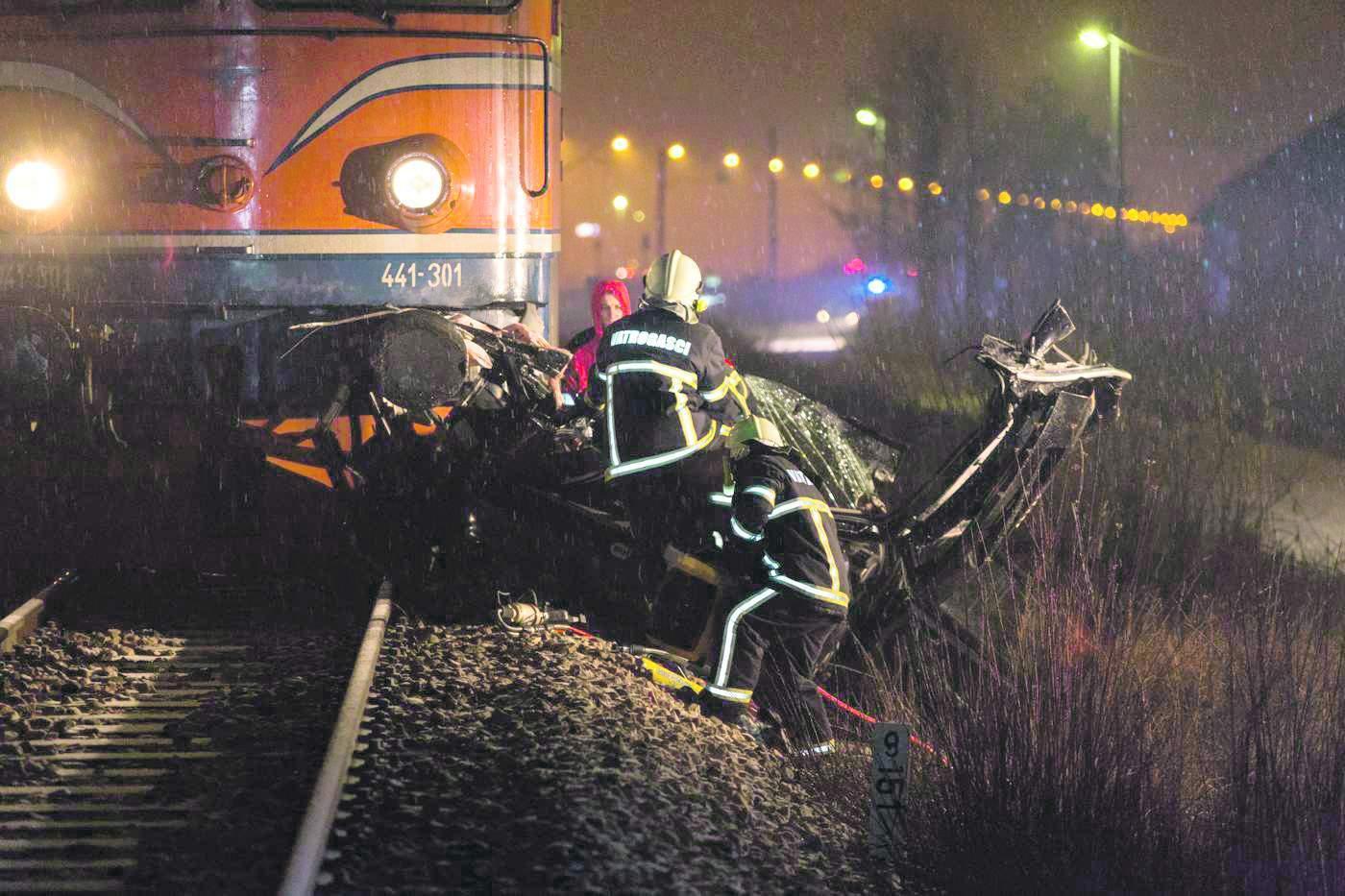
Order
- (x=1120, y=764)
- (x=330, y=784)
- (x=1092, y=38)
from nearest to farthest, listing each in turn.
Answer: (x=330, y=784), (x=1120, y=764), (x=1092, y=38)

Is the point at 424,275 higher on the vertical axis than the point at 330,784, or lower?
higher

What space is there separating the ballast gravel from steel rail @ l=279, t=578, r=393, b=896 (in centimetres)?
8

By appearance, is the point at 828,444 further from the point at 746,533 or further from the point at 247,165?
the point at 247,165

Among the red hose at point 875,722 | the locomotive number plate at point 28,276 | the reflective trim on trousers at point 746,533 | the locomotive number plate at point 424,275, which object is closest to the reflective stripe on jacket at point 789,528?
the reflective trim on trousers at point 746,533

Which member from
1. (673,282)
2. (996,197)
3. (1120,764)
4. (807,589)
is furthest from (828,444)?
(996,197)

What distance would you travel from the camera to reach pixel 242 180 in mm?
7324

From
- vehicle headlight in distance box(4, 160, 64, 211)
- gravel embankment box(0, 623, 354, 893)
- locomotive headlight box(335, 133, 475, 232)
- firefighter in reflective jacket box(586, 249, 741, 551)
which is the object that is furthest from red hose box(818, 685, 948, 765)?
vehicle headlight in distance box(4, 160, 64, 211)

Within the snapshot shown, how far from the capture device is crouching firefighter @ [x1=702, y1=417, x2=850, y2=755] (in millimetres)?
5539

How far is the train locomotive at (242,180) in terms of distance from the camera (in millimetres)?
7281

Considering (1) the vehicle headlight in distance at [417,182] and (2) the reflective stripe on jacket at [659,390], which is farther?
(1) the vehicle headlight in distance at [417,182]

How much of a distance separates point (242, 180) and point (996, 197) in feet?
96.4

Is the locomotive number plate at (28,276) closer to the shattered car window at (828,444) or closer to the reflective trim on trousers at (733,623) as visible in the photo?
the shattered car window at (828,444)

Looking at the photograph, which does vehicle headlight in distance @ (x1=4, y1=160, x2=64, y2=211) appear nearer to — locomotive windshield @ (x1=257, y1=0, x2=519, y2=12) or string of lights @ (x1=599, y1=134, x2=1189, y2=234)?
locomotive windshield @ (x1=257, y1=0, x2=519, y2=12)

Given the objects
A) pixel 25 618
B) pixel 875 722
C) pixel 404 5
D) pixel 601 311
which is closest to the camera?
pixel 875 722
